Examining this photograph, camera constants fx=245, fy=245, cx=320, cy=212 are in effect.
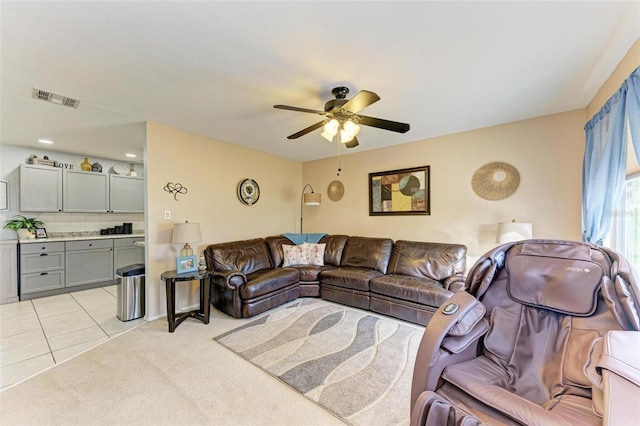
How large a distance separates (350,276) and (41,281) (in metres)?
4.95

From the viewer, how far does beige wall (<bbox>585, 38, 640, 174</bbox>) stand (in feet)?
5.57

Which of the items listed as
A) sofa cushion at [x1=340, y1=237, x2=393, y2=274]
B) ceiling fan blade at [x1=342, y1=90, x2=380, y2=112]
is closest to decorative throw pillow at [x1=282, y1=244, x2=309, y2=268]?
sofa cushion at [x1=340, y1=237, x2=393, y2=274]

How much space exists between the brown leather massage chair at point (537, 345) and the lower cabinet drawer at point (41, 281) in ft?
18.5

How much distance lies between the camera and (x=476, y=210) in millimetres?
3514

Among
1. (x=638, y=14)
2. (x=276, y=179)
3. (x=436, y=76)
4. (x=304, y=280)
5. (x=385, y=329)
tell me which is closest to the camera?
(x=638, y=14)

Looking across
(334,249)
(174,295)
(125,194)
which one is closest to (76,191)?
(125,194)

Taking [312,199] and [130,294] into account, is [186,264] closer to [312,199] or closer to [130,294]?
[130,294]

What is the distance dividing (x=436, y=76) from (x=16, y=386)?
13.9 feet

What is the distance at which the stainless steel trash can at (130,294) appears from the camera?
3.12 m

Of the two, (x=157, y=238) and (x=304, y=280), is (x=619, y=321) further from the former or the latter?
(x=157, y=238)

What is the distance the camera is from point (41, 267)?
3961mm

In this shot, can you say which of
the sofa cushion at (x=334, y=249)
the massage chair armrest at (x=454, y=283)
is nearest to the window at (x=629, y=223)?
the massage chair armrest at (x=454, y=283)

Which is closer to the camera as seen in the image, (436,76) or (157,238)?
(436,76)

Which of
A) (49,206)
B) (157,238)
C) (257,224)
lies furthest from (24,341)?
(257,224)
